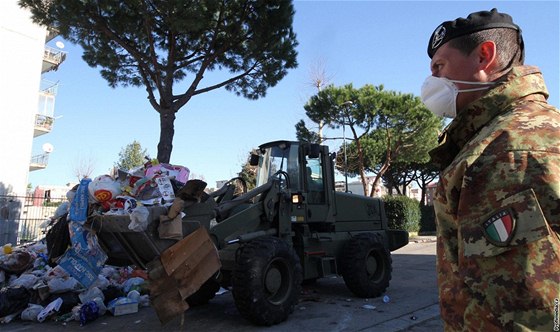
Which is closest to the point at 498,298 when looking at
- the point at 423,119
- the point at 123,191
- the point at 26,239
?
the point at 123,191

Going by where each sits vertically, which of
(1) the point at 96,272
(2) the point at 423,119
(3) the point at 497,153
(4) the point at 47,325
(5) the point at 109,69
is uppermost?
(2) the point at 423,119

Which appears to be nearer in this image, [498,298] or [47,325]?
[498,298]

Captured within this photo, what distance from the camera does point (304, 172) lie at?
6762mm

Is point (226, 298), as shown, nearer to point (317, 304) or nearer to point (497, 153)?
point (317, 304)

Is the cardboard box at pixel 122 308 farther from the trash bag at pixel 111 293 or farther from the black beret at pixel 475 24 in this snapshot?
the black beret at pixel 475 24

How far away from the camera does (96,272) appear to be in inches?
190

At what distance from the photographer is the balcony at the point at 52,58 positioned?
27.4m

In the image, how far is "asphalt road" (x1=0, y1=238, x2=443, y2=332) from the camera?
5.06m

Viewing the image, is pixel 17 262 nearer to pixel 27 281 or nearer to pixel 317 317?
pixel 27 281

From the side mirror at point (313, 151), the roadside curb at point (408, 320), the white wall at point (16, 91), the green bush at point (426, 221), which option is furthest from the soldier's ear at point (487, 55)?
the white wall at point (16, 91)

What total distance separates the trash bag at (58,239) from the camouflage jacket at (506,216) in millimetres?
4737

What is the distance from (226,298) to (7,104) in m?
22.2

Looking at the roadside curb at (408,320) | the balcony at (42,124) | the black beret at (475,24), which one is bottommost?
the roadside curb at (408,320)

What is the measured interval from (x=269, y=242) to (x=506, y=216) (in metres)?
4.38
